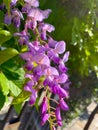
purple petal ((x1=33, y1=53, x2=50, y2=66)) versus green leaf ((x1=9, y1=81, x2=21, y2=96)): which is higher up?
purple petal ((x1=33, y1=53, x2=50, y2=66))

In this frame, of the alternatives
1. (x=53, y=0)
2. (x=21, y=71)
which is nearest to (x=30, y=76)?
(x=21, y=71)

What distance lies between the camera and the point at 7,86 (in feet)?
1.76

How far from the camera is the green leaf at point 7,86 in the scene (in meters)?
0.53

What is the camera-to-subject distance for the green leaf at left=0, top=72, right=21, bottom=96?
530 mm

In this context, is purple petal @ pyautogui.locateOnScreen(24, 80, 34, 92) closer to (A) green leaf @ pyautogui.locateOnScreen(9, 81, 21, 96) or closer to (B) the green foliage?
(A) green leaf @ pyautogui.locateOnScreen(9, 81, 21, 96)

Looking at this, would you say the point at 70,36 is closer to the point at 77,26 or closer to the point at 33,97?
A: the point at 77,26

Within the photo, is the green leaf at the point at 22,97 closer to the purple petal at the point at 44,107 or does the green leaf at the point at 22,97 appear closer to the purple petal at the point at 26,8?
the purple petal at the point at 44,107

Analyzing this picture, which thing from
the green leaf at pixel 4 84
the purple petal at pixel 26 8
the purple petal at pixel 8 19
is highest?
the purple petal at pixel 26 8

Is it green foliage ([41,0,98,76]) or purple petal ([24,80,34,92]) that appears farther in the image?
green foliage ([41,0,98,76])

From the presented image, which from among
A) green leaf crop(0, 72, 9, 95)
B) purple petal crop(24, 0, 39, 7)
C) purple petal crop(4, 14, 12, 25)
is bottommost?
green leaf crop(0, 72, 9, 95)

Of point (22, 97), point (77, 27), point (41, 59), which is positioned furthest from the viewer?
point (77, 27)

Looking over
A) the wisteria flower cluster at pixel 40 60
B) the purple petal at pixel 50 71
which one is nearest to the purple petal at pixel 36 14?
the wisteria flower cluster at pixel 40 60

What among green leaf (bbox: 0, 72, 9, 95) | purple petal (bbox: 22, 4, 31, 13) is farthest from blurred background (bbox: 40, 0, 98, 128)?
green leaf (bbox: 0, 72, 9, 95)

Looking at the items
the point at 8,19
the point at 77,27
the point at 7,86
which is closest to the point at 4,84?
the point at 7,86
